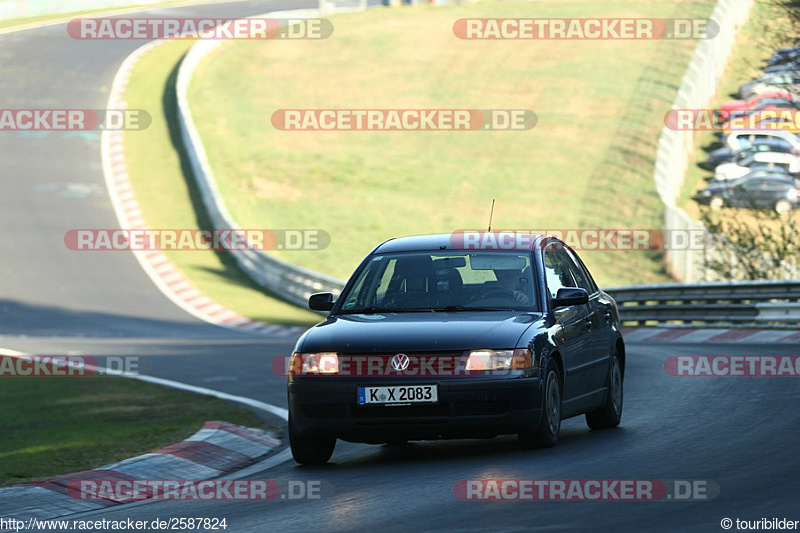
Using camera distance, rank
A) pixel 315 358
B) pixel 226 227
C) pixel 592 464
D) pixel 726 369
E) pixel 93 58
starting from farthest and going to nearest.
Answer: pixel 93 58 < pixel 226 227 < pixel 726 369 < pixel 315 358 < pixel 592 464

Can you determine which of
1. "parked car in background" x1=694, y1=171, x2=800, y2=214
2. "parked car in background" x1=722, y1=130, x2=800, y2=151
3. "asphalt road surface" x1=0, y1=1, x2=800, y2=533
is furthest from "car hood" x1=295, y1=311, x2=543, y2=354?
"parked car in background" x1=722, y1=130, x2=800, y2=151

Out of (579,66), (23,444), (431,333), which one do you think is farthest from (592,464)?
(579,66)

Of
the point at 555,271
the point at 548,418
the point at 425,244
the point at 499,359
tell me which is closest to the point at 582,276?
the point at 555,271

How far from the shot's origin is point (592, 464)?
8.82 metres

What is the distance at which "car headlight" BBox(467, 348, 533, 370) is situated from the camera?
364 inches

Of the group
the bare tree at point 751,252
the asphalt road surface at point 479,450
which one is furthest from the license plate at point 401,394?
the bare tree at point 751,252

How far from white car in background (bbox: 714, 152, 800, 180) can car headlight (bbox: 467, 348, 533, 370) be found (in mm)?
34912

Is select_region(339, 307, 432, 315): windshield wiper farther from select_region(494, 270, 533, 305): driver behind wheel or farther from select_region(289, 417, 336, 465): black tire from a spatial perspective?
select_region(289, 417, 336, 465): black tire

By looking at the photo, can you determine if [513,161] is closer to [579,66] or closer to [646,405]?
[579,66]

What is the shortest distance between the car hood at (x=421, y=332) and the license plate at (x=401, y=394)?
0.25 metres

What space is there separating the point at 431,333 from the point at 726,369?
7.63m

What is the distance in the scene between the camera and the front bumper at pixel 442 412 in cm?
921

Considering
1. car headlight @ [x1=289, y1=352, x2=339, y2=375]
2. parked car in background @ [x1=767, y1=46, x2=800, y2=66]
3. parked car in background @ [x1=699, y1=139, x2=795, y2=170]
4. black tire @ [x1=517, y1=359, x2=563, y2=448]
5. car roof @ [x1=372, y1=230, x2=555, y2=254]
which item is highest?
parked car in background @ [x1=767, y1=46, x2=800, y2=66]

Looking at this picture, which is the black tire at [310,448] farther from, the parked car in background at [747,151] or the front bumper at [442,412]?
the parked car in background at [747,151]
